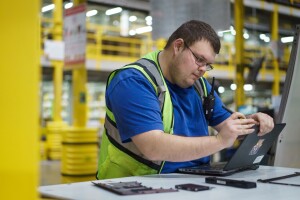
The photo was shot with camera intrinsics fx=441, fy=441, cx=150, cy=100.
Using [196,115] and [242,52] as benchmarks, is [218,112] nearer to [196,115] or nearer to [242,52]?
[196,115]

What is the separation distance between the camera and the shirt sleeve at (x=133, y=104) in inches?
83.8

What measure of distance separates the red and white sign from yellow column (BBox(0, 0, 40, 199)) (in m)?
6.26

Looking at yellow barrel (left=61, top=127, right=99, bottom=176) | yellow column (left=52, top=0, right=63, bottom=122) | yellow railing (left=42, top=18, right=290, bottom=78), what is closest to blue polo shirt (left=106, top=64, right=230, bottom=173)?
yellow barrel (left=61, top=127, right=99, bottom=176)

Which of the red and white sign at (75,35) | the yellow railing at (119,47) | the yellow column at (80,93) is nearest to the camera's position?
the red and white sign at (75,35)

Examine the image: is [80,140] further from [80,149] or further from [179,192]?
[179,192]

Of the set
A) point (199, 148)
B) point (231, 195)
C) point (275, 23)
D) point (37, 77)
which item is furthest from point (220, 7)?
point (275, 23)

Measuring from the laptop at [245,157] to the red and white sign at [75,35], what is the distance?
16.2 feet

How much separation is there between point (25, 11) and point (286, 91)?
85.5 inches

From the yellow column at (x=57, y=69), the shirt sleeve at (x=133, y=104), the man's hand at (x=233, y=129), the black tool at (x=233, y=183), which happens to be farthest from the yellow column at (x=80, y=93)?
the black tool at (x=233, y=183)

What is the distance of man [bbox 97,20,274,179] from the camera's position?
2.12 metres

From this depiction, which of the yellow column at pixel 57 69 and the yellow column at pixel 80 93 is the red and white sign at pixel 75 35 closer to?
the yellow column at pixel 80 93

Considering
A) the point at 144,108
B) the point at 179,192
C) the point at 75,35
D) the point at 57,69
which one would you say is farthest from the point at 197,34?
the point at 57,69

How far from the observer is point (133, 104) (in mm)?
2174

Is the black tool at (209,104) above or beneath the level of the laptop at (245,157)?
above
